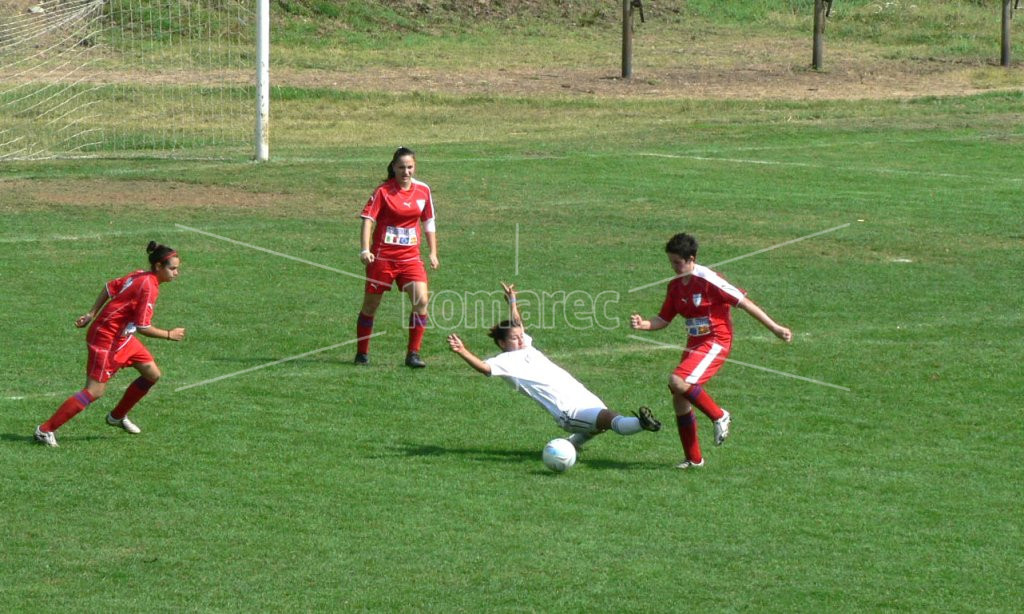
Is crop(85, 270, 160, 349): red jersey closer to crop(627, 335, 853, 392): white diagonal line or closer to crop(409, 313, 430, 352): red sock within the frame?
crop(409, 313, 430, 352): red sock

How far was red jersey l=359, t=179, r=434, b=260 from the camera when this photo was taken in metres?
14.0

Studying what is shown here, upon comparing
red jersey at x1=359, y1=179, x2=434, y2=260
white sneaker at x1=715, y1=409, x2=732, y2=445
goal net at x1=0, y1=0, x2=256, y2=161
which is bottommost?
white sneaker at x1=715, y1=409, x2=732, y2=445

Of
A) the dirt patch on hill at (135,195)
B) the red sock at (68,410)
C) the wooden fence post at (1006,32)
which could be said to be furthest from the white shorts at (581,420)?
the wooden fence post at (1006,32)

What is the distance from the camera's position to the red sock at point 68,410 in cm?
1088

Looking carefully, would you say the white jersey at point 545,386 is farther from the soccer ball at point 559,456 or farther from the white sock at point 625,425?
the soccer ball at point 559,456

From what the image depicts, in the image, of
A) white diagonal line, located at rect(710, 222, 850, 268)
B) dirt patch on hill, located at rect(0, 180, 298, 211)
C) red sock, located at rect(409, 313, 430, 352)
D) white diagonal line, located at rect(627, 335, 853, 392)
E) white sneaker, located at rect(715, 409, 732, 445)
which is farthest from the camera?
dirt patch on hill, located at rect(0, 180, 298, 211)

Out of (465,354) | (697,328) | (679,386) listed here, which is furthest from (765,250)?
(465,354)

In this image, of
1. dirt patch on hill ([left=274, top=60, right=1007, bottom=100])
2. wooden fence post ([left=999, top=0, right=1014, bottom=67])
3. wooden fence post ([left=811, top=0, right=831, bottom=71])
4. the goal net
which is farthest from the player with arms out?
wooden fence post ([left=999, top=0, right=1014, bottom=67])

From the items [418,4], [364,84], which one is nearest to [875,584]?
[364,84]

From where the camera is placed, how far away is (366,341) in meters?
14.1

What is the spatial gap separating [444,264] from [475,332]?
3485 millimetres

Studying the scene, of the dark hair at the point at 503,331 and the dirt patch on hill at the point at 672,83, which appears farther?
the dirt patch on hill at the point at 672,83

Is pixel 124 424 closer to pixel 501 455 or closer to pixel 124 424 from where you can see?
pixel 124 424

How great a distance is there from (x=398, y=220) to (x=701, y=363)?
4434mm
